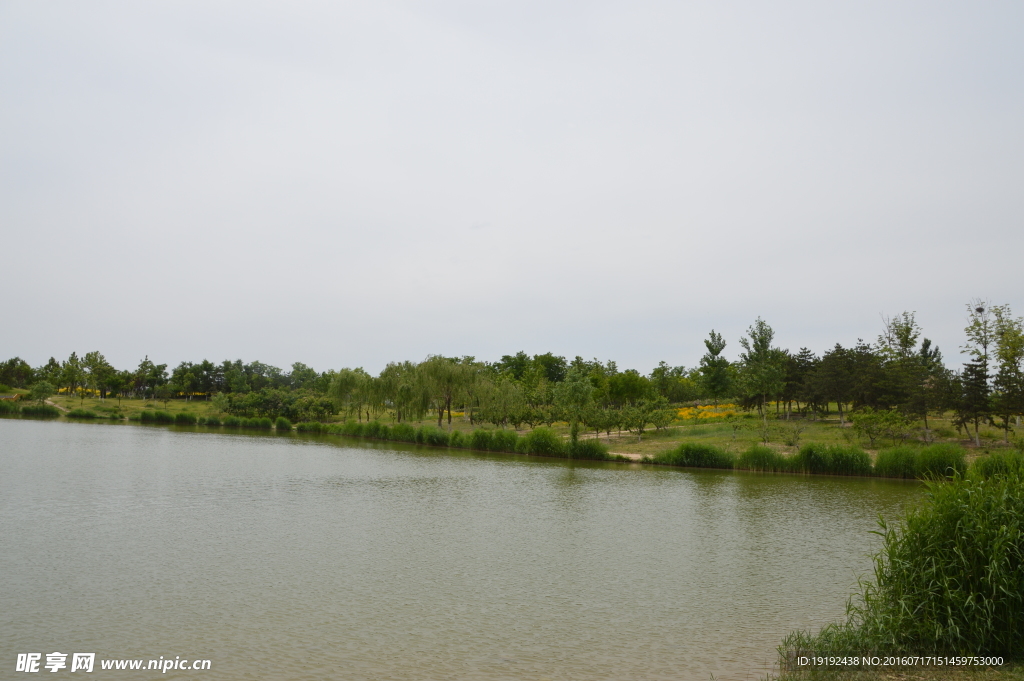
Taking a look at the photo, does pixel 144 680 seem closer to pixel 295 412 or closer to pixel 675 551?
pixel 675 551

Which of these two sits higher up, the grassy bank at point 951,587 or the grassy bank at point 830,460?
the grassy bank at point 951,587

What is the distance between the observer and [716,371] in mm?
70500

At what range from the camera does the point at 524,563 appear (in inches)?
583

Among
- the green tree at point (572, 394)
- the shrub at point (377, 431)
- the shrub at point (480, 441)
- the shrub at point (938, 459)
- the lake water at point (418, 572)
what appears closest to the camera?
the lake water at point (418, 572)

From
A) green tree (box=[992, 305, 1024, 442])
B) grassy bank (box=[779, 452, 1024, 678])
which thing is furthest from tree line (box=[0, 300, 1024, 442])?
grassy bank (box=[779, 452, 1024, 678])

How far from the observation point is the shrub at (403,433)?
52.3m

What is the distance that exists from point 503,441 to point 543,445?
3.65 metres

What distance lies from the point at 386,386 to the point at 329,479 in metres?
30.9

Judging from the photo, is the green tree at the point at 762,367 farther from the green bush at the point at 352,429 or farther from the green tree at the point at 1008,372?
the green bush at the point at 352,429

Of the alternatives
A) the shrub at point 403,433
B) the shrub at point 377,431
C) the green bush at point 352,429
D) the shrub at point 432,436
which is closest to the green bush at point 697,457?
the shrub at point 432,436

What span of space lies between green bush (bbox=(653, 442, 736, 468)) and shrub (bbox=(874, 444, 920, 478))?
7.34m

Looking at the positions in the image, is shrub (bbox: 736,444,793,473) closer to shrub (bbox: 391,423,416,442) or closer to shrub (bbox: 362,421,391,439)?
shrub (bbox: 391,423,416,442)

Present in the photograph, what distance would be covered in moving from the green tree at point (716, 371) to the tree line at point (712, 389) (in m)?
0.15

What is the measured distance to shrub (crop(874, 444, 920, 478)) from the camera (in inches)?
1252
